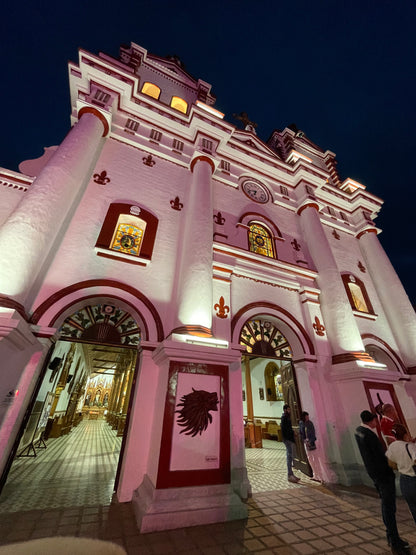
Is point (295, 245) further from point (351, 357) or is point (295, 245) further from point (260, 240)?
point (351, 357)

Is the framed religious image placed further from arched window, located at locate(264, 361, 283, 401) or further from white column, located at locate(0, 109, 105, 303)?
arched window, located at locate(264, 361, 283, 401)

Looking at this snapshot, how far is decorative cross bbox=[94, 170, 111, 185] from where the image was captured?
7.13 metres

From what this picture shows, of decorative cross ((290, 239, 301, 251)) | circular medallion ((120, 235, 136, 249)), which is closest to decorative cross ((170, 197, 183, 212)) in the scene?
circular medallion ((120, 235, 136, 249))

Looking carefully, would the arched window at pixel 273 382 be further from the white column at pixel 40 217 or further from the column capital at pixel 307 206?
the white column at pixel 40 217

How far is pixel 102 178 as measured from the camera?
724 cm

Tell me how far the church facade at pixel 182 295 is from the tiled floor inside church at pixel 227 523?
1.02 ft

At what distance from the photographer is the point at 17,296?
423cm

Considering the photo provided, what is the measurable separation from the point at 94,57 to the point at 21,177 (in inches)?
229

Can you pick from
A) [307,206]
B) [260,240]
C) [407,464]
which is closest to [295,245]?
[260,240]

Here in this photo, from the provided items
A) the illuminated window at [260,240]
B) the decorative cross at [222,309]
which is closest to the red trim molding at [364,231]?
the illuminated window at [260,240]

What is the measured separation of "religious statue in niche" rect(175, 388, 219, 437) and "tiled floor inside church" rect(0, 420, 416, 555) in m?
1.18

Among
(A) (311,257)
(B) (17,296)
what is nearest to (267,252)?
(A) (311,257)

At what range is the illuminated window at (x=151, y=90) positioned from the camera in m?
Result: 11.6

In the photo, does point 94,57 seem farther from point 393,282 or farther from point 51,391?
point 393,282
